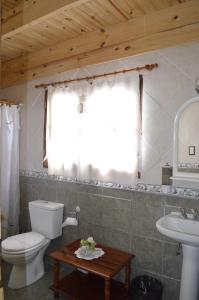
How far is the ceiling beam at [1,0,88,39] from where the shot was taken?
177cm

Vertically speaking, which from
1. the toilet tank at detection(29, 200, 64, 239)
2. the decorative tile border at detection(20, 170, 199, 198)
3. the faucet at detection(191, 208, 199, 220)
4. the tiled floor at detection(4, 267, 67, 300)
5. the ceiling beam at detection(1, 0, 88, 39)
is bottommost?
the tiled floor at detection(4, 267, 67, 300)

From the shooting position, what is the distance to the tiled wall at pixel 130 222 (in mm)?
2029

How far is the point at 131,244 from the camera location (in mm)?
2236

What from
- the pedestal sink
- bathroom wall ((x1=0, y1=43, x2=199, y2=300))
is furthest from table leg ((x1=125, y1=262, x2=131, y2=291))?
the pedestal sink

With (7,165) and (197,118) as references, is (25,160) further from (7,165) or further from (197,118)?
(197,118)

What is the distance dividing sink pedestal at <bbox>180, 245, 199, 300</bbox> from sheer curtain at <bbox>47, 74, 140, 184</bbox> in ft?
2.47

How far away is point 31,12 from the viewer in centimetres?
200

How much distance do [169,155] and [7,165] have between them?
203cm

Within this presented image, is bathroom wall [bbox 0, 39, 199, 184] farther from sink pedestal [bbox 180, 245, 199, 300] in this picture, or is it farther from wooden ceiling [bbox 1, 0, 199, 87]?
sink pedestal [bbox 180, 245, 199, 300]

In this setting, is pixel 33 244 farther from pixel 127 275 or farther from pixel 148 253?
pixel 148 253

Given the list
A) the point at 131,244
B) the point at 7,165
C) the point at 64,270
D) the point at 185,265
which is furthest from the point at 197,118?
the point at 7,165

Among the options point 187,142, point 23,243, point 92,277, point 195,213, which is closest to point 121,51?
point 187,142

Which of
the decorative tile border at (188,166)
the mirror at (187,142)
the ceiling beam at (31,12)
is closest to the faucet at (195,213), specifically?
the mirror at (187,142)

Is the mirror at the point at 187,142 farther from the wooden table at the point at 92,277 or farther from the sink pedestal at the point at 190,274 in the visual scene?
the wooden table at the point at 92,277
